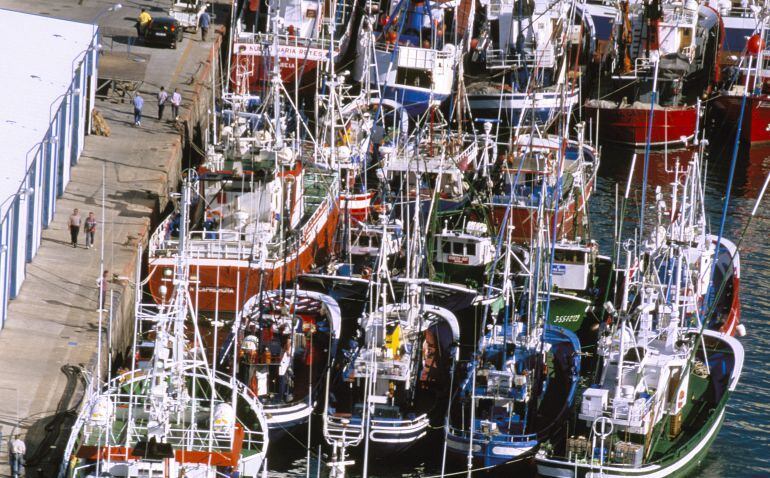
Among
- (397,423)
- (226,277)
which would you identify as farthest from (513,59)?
(397,423)

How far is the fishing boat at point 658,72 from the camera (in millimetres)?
76188

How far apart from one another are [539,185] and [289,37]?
52.8 ft

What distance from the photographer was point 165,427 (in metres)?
38.2

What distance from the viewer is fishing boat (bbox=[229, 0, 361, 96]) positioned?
68000 millimetres

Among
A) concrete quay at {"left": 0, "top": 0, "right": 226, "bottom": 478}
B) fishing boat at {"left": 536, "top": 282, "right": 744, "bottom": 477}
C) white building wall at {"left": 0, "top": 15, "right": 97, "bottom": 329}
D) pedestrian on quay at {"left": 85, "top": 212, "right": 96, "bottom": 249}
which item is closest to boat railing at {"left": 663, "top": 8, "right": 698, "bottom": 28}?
concrete quay at {"left": 0, "top": 0, "right": 226, "bottom": 478}

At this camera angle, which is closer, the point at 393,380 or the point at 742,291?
the point at 393,380

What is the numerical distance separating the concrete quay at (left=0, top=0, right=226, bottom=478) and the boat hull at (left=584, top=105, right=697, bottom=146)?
56.3ft

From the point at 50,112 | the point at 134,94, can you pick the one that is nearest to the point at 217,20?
the point at 134,94

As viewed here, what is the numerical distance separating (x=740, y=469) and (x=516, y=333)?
22.1 feet

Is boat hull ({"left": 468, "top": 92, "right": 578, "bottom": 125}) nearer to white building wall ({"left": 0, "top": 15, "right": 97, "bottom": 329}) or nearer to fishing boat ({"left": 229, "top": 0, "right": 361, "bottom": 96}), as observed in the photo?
fishing boat ({"left": 229, "top": 0, "right": 361, "bottom": 96})

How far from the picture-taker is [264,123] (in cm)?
5850

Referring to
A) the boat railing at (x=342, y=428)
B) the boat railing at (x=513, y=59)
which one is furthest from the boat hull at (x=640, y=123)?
the boat railing at (x=342, y=428)

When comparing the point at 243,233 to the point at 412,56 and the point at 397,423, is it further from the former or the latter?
the point at 412,56

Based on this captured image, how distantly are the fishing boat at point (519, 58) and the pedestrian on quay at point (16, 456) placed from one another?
34764 millimetres
